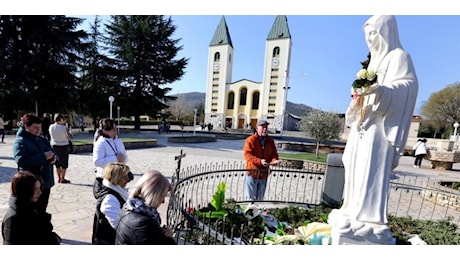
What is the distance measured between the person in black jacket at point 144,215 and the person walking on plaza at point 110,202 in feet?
1.79

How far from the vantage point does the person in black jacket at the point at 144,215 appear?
190 centimetres

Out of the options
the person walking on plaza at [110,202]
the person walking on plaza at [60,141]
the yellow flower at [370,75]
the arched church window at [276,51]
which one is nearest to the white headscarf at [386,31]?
the yellow flower at [370,75]

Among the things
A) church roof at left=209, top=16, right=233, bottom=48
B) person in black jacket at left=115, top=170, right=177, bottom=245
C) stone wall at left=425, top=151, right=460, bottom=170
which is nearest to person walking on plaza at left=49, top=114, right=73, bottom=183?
person in black jacket at left=115, top=170, right=177, bottom=245

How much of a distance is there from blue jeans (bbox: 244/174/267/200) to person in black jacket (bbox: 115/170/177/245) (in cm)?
308

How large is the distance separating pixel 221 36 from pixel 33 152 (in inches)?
2181

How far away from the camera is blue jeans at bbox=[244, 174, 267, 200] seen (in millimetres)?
5035

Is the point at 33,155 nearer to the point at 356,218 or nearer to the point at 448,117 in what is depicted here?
the point at 356,218

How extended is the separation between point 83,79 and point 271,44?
33247 mm

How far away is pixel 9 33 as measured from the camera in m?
22.6

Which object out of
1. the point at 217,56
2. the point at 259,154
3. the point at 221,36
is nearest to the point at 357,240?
the point at 259,154

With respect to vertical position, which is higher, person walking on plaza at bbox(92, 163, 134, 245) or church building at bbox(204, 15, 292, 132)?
church building at bbox(204, 15, 292, 132)

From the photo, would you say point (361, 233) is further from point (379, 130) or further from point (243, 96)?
point (243, 96)

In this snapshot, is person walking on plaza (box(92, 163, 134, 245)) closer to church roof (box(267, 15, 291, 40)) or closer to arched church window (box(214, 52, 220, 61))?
church roof (box(267, 15, 291, 40))
